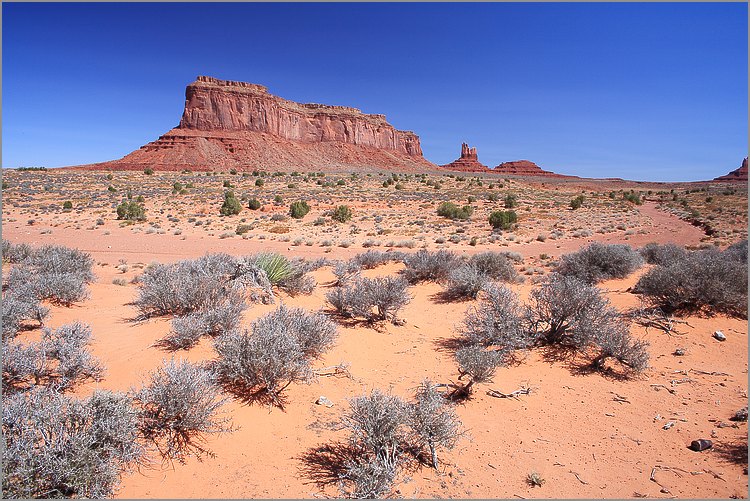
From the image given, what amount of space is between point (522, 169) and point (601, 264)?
16229 cm

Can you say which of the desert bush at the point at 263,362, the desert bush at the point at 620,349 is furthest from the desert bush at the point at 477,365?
the desert bush at the point at 263,362

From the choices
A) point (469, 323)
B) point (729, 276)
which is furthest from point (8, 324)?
point (729, 276)

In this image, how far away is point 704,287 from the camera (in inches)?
278

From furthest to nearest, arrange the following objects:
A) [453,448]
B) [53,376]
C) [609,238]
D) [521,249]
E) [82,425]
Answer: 1. [609,238]
2. [521,249]
3. [53,376]
4. [453,448]
5. [82,425]

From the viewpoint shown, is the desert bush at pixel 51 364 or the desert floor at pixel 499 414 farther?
the desert bush at pixel 51 364

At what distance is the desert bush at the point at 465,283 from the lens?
8.53 meters

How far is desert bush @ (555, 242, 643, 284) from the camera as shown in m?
10.1

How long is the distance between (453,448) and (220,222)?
73.7ft

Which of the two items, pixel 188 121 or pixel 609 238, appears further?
pixel 188 121

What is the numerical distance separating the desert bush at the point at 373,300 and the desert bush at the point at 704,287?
5.06 metres

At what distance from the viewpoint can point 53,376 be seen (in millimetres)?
4387

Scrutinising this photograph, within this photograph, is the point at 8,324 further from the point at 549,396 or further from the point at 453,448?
the point at 549,396

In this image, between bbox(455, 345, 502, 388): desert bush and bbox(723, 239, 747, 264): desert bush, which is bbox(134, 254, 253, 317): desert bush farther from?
bbox(723, 239, 747, 264): desert bush

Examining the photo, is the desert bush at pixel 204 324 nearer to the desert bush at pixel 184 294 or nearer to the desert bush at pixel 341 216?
the desert bush at pixel 184 294
